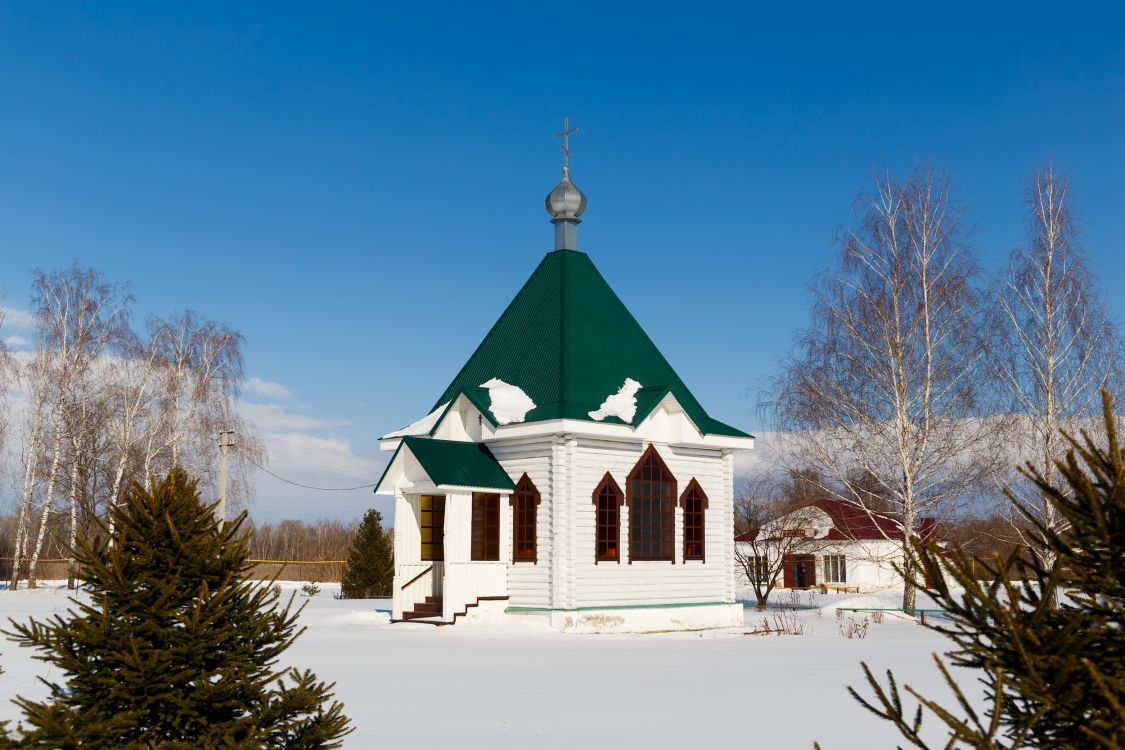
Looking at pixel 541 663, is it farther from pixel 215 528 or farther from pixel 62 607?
pixel 62 607

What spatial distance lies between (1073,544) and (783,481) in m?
25.8

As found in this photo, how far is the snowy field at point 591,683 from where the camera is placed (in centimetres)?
899

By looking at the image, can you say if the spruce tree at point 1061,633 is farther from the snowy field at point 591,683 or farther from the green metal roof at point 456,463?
the green metal roof at point 456,463

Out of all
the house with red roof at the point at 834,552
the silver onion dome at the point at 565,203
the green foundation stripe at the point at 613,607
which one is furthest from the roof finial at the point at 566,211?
the house with red roof at the point at 834,552

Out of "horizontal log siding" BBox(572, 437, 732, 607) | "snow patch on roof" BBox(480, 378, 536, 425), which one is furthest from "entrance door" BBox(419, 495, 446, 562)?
"horizontal log siding" BBox(572, 437, 732, 607)

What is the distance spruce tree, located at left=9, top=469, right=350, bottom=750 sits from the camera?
496 centimetres

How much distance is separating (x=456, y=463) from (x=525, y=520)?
177cm

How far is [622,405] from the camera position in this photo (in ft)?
70.6

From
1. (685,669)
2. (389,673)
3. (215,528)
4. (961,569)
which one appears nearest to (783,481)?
(685,669)

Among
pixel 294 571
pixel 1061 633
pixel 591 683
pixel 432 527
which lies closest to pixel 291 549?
pixel 294 571

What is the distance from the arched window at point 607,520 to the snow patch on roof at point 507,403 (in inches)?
84.2

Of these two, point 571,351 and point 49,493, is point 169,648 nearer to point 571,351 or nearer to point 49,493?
point 571,351

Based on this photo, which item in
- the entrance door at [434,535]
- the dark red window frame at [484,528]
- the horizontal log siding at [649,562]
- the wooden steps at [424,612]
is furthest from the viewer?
the entrance door at [434,535]

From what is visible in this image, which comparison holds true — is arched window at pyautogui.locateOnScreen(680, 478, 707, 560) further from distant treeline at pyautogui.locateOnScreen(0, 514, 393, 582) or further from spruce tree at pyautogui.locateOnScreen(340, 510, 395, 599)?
distant treeline at pyautogui.locateOnScreen(0, 514, 393, 582)
